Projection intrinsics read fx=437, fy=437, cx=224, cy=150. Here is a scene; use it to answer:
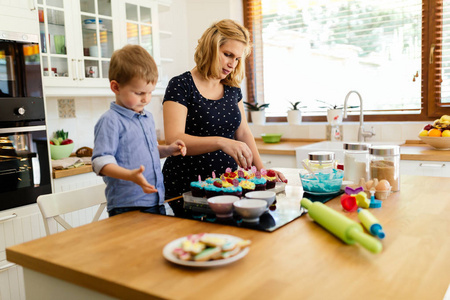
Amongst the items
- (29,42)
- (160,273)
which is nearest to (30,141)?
(29,42)

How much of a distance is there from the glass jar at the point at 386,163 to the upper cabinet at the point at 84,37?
2139mm

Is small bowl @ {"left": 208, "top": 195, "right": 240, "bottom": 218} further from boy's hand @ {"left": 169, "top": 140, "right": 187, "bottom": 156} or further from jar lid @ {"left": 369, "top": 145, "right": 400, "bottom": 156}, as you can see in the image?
jar lid @ {"left": 369, "top": 145, "right": 400, "bottom": 156}

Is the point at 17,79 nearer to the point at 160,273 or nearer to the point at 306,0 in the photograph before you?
the point at 160,273

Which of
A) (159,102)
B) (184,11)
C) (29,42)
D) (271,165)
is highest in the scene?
(184,11)

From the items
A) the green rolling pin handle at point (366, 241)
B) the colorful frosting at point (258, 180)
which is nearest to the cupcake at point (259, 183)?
the colorful frosting at point (258, 180)

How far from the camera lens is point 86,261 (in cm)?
102

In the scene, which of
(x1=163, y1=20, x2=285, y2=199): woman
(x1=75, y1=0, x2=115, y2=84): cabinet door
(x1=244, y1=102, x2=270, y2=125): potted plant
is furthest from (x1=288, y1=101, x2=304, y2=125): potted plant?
(x1=163, y1=20, x2=285, y2=199): woman

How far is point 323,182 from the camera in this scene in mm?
1608

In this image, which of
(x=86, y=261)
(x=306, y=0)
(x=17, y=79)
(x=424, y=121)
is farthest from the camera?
(x=306, y=0)

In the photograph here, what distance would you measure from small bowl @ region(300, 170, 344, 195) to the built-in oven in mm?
1714

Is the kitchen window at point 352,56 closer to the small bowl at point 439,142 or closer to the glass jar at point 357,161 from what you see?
the small bowl at point 439,142

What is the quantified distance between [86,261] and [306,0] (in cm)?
351

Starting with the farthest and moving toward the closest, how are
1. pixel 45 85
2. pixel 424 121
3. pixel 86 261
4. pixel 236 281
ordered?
pixel 424 121 → pixel 45 85 → pixel 86 261 → pixel 236 281

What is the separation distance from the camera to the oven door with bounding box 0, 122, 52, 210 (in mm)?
2449
